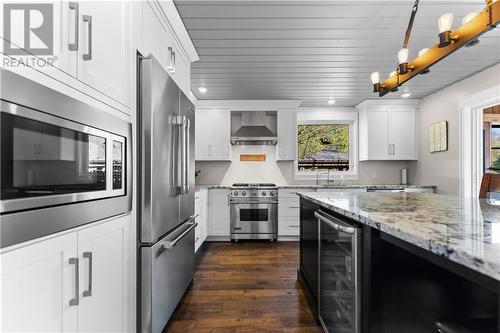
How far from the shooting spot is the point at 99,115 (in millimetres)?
1146

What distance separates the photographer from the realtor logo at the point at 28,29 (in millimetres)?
757

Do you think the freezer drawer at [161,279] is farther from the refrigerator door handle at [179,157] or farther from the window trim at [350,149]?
the window trim at [350,149]

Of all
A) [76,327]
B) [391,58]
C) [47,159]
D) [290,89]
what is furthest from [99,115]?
[290,89]

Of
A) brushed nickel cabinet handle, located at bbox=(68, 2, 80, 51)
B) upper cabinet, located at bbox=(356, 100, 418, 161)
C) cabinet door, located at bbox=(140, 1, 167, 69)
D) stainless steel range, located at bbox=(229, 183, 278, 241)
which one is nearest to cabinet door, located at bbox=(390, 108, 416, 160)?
upper cabinet, located at bbox=(356, 100, 418, 161)

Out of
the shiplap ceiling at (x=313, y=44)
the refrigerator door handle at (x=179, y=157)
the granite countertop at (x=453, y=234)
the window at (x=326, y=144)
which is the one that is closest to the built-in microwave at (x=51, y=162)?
the refrigerator door handle at (x=179, y=157)

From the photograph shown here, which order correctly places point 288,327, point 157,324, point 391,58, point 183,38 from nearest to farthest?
point 157,324, point 288,327, point 183,38, point 391,58

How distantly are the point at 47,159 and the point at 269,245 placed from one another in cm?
356

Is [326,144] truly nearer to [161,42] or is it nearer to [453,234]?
[161,42]

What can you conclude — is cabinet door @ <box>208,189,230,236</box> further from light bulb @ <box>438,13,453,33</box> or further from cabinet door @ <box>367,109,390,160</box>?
light bulb @ <box>438,13,453,33</box>

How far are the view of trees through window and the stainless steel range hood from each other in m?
0.83

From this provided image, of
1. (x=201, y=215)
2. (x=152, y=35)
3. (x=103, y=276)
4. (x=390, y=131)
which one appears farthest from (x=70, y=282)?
(x=390, y=131)

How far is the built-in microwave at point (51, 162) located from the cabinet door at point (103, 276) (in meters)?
0.09

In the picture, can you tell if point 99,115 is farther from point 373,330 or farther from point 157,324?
point 373,330

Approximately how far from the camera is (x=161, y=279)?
1673 millimetres
